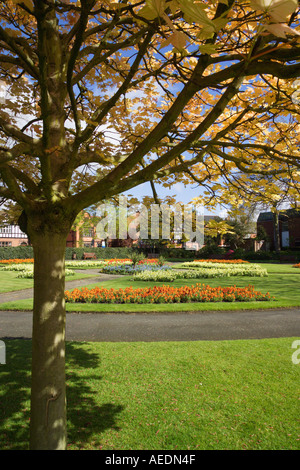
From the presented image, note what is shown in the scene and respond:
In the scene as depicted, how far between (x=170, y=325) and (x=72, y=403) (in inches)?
161

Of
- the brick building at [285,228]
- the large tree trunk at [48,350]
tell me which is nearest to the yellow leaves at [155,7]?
the large tree trunk at [48,350]

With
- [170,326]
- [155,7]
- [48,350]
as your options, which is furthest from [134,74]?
[170,326]

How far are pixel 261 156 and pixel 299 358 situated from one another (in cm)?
389

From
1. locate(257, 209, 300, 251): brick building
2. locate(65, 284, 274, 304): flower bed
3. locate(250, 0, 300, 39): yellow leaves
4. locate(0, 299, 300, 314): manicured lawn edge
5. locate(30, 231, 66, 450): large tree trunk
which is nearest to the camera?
locate(250, 0, 300, 39): yellow leaves

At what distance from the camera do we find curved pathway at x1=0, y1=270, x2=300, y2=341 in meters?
6.84

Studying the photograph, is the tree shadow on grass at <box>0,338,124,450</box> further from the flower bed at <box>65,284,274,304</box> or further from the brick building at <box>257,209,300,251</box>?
the brick building at <box>257,209,300,251</box>

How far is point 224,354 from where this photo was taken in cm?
560

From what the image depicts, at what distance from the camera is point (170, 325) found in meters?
7.74

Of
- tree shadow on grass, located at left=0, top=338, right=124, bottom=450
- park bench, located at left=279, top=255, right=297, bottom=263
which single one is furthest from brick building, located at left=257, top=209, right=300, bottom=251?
tree shadow on grass, located at left=0, top=338, right=124, bottom=450

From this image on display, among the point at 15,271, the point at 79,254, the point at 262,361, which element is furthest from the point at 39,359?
the point at 79,254

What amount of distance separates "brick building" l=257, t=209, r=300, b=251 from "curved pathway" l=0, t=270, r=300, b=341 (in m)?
35.4

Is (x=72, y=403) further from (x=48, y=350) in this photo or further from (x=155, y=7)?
(x=155, y=7)

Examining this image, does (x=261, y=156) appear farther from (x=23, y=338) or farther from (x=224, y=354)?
(x=23, y=338)

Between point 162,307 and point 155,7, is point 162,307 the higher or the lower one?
the lower one
